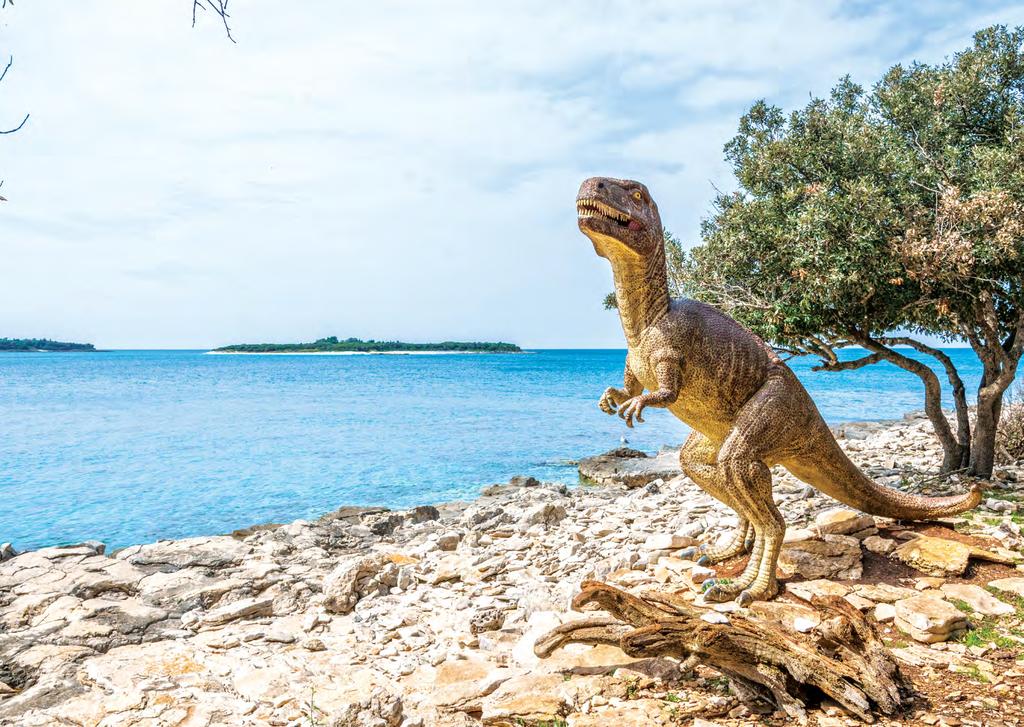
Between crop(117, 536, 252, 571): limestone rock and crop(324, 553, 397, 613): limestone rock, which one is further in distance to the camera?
crop(117, 536, 252, 571): limestone rock

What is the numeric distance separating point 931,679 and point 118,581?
8.08m

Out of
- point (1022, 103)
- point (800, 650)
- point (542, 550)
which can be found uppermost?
point (1022, 103)

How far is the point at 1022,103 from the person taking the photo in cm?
846

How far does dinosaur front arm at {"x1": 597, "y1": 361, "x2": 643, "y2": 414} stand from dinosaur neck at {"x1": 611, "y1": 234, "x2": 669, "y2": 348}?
394mm

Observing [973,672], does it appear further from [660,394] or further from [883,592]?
[660,394]

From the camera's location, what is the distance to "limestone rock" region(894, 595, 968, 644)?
15.1 feet

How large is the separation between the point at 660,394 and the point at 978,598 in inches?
117

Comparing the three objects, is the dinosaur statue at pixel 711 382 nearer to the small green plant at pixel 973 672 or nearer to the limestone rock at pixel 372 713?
the small green plant at pixel 973 672

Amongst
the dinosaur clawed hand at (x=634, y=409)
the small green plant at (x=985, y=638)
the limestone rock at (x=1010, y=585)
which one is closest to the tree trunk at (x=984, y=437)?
the limestone rock at (x=1010, y=585)

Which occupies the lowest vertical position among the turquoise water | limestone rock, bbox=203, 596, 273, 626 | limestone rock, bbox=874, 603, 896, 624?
the turquoise water

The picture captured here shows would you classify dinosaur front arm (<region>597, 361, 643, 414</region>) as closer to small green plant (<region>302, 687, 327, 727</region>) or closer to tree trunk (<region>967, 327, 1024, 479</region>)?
small green plant (<region>302, 687, 327, 727</region>)

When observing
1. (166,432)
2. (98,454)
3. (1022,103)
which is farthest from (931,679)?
(166,432)

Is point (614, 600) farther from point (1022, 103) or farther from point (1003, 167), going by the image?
point (1022, 103)

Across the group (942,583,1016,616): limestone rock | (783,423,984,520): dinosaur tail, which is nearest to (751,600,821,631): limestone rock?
(783,423,984,520): dinosaur tail
